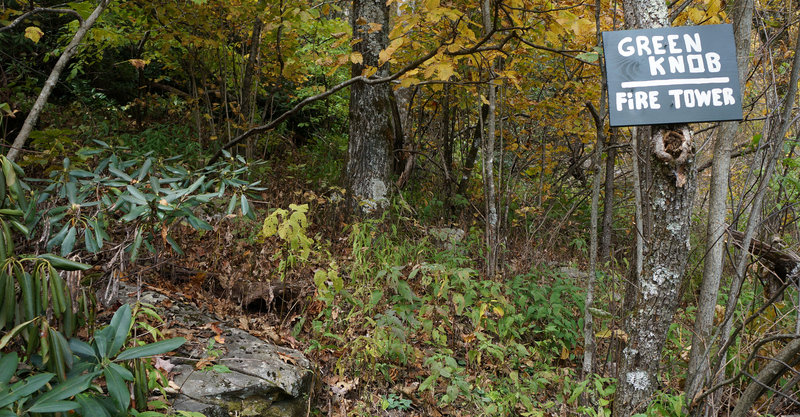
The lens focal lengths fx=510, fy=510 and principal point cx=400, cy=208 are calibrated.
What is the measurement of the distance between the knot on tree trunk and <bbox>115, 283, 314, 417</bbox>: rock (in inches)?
89.4

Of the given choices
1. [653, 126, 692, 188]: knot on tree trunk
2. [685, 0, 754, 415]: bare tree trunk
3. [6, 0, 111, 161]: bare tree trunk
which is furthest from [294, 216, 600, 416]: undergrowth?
[6, 0, 111, 161]: bare tree trunk

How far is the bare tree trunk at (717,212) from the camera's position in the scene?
9.43ft

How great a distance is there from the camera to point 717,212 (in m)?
2.95

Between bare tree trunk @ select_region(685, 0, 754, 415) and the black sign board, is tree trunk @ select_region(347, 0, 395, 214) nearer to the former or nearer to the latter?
bare tree trunk @ select_region(685, 0, 754, 415)

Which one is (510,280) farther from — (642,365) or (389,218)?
(642,365)

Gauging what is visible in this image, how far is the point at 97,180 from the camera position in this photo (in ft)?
8.52

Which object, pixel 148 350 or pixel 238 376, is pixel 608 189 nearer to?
pixel 238 376

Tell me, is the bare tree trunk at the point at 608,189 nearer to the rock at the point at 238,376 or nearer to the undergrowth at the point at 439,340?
the undergrowth at the point at 439,340

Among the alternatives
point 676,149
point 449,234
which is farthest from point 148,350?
point 449,234

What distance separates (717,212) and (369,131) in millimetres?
3415

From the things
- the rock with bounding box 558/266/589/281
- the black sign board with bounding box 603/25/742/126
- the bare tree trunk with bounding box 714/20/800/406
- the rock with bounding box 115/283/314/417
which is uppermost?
the black sign board with bounding box 603/25/742/126

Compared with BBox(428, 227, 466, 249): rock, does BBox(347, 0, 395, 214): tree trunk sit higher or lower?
higher

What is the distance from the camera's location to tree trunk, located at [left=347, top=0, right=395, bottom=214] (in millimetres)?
5363

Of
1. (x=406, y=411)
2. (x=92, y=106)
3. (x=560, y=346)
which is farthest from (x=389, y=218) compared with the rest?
(x=92, y=106)
